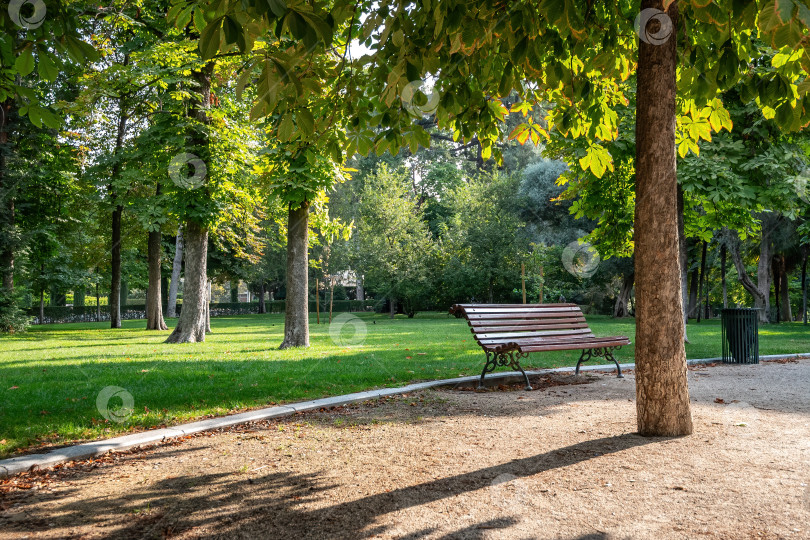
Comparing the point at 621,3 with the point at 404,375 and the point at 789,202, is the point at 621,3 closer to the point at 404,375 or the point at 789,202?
the point at 404,375

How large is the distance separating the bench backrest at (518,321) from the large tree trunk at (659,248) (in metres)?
3.30

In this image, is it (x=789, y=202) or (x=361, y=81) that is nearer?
(x=361, y=81)

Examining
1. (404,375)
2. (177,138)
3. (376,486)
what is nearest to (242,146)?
(177,138)

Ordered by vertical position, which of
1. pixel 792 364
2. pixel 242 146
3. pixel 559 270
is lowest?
pixel 792 364

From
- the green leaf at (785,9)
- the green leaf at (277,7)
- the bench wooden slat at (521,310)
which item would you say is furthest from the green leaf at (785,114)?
the bench wooden slat at (521,310)

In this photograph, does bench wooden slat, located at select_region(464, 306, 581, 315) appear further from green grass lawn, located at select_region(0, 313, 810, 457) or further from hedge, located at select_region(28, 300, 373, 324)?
hedge, located at select_region(28, 300, 373, 324)

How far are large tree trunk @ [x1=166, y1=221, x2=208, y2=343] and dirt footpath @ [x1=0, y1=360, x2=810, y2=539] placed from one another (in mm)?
9778

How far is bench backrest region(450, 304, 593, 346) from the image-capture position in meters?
8.10

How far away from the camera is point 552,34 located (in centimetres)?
472

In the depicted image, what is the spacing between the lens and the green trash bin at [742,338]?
10367 millimetres

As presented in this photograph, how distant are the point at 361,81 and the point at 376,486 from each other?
3457mm

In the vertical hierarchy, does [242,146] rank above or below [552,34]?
above

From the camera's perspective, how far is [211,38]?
7.46ft

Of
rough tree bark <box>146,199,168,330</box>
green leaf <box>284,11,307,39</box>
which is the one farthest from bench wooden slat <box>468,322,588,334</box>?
rough tree bark <box>146,199,168,330</box>
